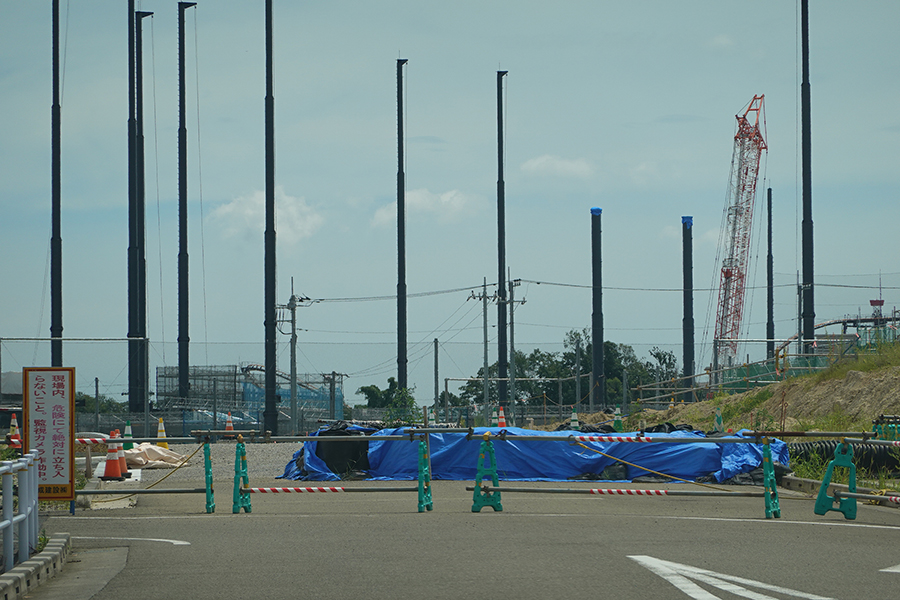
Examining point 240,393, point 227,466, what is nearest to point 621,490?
point 227,466

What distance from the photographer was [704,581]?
721cm

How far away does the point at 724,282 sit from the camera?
Answer: 3639 inches

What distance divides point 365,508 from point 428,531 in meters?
3.24

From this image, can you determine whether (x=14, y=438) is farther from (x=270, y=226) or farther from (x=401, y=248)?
(x=401, y=248)

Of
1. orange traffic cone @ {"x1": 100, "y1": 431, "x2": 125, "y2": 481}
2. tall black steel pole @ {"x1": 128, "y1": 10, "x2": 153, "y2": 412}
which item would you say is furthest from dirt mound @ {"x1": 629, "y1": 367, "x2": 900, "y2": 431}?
tall black steel pole @ {"x1": 128, "y1": 10, "x2": 153, "y2": 412}

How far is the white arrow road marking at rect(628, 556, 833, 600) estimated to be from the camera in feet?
22.0

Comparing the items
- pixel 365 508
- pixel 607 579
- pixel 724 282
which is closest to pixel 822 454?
pixel 365 508

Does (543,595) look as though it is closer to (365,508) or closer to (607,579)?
(607,579)

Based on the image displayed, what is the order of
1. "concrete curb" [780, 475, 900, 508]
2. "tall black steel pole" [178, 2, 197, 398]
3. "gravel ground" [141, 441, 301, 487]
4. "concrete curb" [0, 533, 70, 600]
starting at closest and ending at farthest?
"concrete curb" [0, 533, 70, 600] → "concrete curb" [780, 475, 900, 508] → "gravel ground" [141, 441, 301, 487] → "tall black steel pole" [178, 2, 197, 398]

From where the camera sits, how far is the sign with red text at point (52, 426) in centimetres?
1170

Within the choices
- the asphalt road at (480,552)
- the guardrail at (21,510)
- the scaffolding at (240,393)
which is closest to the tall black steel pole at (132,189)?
the scaffolding at (240,393)

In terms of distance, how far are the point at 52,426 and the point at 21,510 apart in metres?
4.02

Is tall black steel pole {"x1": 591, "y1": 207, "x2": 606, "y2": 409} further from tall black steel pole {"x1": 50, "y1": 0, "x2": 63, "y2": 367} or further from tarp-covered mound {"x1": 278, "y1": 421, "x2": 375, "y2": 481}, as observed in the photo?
tarp-covered mound {"x1": 278, "y1": 421, "x2": 375, "y2": 481}

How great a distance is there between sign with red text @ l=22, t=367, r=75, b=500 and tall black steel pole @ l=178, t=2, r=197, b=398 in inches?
1382
